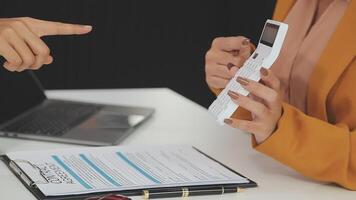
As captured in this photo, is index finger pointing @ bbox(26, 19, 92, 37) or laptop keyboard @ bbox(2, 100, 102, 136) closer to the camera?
index finger pointing @ bbox(26, 19, 92, 37)

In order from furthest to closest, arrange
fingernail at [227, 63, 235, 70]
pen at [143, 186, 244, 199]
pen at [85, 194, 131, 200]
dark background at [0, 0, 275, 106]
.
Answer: dark background at [0, 0, 275, 106], fingernail at [227, 63, 235, 70], pen at [143, 186, 244, 199], pen at [85, 194, 131, 200]

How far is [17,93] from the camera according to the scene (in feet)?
5.45

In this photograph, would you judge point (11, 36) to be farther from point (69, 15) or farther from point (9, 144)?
point (69, 15)

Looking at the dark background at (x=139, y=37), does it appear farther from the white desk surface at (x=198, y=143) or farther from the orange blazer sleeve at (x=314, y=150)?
the orange blazer sleeve at (x=314, y=150)

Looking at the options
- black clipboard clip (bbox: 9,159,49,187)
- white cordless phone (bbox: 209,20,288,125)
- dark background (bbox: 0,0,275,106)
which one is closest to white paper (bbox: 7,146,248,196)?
black clipboard clip (bbox: 9,159,49,187)

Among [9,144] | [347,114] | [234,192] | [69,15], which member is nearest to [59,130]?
[9,144]

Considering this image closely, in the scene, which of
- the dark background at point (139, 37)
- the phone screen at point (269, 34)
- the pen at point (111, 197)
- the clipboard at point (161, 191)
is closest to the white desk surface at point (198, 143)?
the clipboard at point (161, 191)

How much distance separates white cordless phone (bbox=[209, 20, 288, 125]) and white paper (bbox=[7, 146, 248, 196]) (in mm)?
112

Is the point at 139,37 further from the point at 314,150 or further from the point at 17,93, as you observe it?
the point at 314,150

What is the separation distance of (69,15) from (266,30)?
6.77 ft

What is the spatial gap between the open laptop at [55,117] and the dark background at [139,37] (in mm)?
1338

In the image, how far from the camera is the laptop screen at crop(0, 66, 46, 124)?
1566mm

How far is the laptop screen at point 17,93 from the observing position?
1.57 meters

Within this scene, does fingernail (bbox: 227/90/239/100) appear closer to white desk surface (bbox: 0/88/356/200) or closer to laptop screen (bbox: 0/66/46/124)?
white desk surface (bbox: 0/88/356/200)
